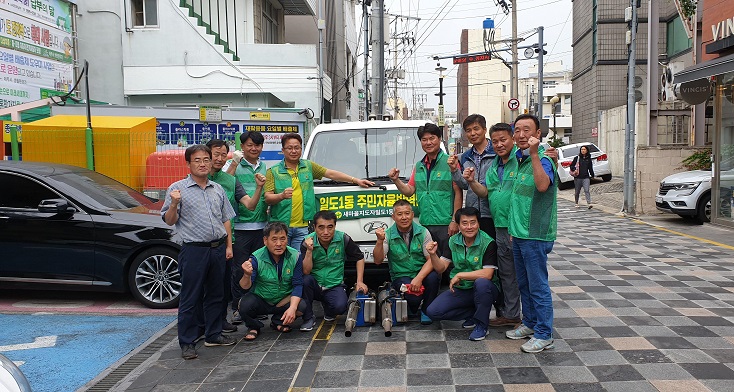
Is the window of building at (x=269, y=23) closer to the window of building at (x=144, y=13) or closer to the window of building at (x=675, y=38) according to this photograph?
the window of building at (x=144, y=13)

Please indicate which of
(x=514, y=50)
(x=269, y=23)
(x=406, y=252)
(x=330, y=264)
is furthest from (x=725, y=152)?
(x=269, y=23)

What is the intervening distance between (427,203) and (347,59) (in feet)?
107

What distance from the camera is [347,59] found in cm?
3694

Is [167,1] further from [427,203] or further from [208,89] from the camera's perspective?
[427,203]

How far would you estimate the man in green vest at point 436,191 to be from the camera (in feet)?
17.9

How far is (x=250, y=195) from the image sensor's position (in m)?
5.74

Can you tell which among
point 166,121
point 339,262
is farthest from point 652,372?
point 166,121

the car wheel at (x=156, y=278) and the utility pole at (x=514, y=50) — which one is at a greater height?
the utility pole at (x=514, y=50)

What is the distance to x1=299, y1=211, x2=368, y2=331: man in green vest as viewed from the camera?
5312 millimetres

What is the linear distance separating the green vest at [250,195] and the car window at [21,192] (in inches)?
87.3

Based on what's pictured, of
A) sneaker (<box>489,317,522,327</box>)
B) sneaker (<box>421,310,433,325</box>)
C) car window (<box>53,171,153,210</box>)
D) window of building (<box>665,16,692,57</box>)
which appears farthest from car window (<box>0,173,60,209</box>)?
window of building (<box>665,16,692,57</box>)

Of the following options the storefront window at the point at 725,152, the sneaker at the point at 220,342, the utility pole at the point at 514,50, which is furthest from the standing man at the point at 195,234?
the utility pole at the point at 514,50

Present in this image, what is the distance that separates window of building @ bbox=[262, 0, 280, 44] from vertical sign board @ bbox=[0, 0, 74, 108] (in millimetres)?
7215

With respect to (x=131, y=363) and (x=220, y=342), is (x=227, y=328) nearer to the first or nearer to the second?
(x=220, y=342)
